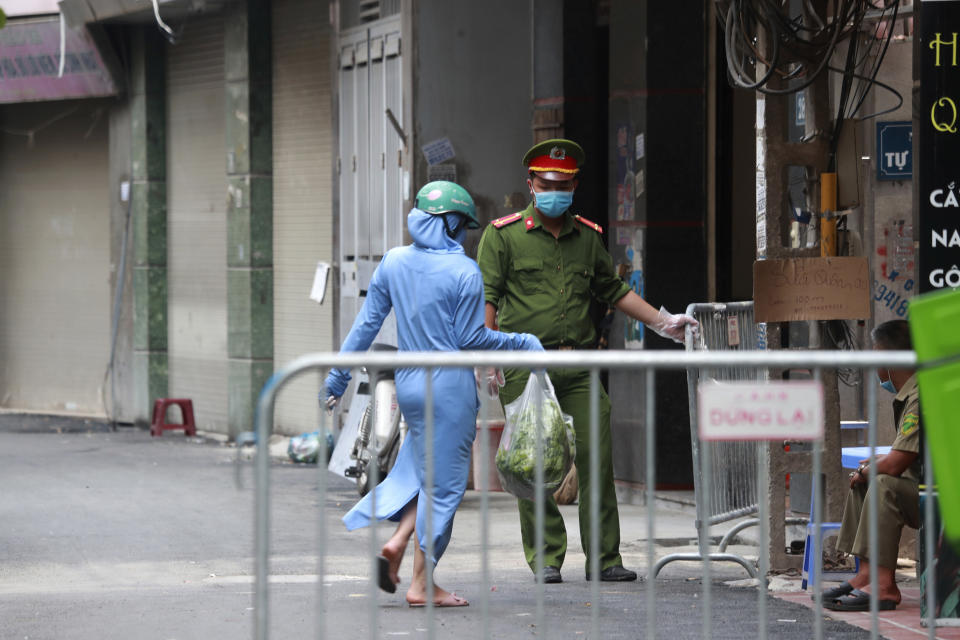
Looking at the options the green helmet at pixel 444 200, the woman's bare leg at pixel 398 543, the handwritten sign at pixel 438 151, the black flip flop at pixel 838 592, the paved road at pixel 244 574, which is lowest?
the paved road at pixel 244 574

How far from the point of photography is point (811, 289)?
7691mm

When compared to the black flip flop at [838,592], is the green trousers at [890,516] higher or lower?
higher

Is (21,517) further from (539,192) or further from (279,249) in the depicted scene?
(279,249)

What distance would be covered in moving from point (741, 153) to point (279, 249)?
6312 mm

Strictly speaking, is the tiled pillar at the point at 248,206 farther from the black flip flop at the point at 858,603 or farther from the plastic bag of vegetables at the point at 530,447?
the black flip flop at the point at 858,603

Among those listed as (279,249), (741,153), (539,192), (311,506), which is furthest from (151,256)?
(539,192)

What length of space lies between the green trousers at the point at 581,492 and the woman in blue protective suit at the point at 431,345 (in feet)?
1.99

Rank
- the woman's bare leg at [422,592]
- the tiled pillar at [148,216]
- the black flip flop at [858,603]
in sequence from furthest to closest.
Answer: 1. the tiled pillar at [148,216]
2. the woman's bare leg at [422,592]
3. the black flip flop at [858,603]

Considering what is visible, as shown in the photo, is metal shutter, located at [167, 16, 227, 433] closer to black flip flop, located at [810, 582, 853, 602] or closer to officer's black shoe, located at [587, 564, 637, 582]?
officer's black shoe, located at [587, 564, 637, 582]

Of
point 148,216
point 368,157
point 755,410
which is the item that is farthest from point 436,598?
point 148,216

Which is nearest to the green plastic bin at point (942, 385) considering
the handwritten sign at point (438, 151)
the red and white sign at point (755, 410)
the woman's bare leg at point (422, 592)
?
the red and white sign at point (755, 410)

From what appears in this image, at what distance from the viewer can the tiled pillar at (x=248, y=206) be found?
638 inches

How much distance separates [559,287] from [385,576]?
185 centimetres

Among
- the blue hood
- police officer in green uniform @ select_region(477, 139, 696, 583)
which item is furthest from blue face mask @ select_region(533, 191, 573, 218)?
the blue hood
